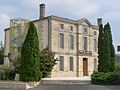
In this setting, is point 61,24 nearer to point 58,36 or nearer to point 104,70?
point 58,36

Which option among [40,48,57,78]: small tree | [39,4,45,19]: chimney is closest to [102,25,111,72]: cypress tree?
[40,48,57,78]: small tree

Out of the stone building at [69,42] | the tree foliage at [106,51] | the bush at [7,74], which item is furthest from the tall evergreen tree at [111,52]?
the bush at [7,74]

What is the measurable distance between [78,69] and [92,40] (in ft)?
15.9

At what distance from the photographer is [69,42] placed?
35812 mm

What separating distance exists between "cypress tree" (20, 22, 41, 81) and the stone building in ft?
30.5

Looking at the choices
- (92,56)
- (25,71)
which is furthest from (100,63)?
(92,56)

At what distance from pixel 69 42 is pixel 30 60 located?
14235mm

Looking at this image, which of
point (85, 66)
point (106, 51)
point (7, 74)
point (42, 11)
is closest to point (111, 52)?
point (106, 51)

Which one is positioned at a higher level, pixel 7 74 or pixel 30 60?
pixel 30 60

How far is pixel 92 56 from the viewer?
1523 inches

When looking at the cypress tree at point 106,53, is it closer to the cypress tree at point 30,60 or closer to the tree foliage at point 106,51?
the tree foliage at point 106,51

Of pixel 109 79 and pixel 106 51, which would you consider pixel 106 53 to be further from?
pixel 109 79

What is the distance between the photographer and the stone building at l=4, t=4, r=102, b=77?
3372 cm

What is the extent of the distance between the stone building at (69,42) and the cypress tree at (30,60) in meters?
9.29
